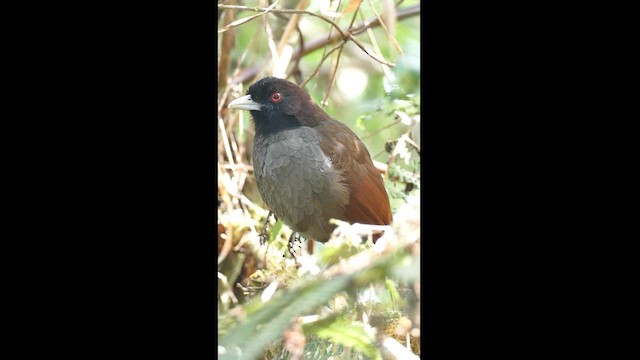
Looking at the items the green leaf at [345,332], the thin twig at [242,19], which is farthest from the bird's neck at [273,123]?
the green leaf at [345,332]

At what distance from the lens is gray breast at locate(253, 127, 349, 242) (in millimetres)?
2854

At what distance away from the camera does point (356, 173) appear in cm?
283

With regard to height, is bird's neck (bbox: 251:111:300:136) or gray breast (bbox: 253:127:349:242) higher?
bird's neck (bbox: 251:111:300:136)

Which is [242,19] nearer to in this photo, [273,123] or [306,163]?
[273,123]

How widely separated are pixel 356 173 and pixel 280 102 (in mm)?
346

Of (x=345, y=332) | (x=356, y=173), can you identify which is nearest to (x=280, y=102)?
(x=356, y=173)

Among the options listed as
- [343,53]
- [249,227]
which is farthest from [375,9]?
[249,227]

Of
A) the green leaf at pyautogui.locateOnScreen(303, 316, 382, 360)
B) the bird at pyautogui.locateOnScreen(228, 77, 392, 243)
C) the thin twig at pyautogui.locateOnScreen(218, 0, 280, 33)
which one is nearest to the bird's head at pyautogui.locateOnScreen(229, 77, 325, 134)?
the bird at pyautogui.locateOnScreen(228, 77, 392, 243)

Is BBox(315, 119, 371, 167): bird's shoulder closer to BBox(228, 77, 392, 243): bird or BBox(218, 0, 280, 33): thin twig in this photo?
BBox(228, 77, 392, 243): bird

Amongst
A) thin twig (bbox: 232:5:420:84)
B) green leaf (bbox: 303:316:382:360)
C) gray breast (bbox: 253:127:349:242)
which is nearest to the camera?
green leaf (bbox: 303:316:382:360)

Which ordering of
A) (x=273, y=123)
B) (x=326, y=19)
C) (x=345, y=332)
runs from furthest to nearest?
(x=273, y=123) → (x=326, y=19) → (x=345, y=332)

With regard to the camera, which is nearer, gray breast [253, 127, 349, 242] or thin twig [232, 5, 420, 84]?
thin twig [232, 5, 420, 84]

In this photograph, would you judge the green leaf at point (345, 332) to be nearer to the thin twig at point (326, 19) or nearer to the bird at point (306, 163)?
the bird at point (306, 163)

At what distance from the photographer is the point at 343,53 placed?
280 cm
